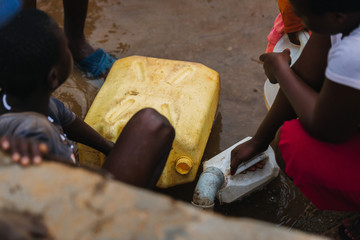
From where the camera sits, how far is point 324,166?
4.95 ft

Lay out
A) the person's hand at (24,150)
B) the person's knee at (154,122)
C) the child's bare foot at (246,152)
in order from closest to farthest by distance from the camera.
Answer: the person's hand at (24,150)
the person's knee at (154,122)
the child's bare foot at (246,152)

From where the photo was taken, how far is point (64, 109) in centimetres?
166

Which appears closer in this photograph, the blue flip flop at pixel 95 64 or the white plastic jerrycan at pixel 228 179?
the white plastic jerrycan at pixel 228 179

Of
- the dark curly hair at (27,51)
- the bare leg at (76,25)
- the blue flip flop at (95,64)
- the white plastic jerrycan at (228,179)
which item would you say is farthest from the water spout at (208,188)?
the bare leg at (76,25)

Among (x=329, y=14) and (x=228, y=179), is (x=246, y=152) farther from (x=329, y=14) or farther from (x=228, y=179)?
(x=329, y=14)

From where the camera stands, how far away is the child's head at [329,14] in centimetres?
126

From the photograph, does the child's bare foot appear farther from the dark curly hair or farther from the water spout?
the dark curly hair

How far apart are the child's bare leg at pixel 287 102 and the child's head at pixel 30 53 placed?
3.16ft

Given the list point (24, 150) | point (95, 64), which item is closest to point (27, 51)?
point (24, 150)

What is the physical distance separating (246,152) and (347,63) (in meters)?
0.74

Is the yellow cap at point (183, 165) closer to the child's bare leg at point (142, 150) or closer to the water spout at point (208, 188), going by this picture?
the water spout at point (208, 188)

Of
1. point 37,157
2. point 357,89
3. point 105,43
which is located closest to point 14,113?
point 37,157

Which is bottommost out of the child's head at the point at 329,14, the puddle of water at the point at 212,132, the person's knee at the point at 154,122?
the puddle of water at the point at 212,132

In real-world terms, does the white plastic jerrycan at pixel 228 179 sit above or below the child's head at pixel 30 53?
below
